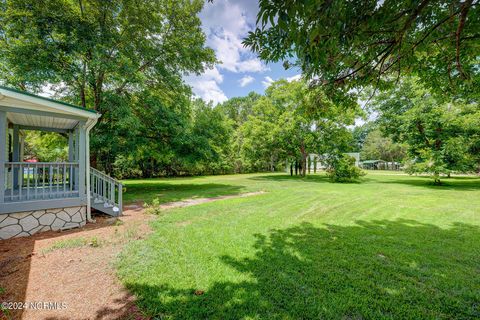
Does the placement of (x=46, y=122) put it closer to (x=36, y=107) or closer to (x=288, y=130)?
(x=36, y=107)

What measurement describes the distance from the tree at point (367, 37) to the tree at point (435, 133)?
10880mm

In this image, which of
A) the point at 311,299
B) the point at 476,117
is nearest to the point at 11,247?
the point at 311,299

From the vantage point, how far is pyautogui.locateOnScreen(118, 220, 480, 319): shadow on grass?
207 cm

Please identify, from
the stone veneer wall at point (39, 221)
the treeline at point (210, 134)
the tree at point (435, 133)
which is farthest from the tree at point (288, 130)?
the stone veneer wall at point (39, 221)

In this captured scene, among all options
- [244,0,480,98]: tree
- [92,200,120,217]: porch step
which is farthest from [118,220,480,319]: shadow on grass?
[92,200,120,217]: porch step

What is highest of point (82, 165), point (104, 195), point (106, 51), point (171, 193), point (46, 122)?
point (106, 51)

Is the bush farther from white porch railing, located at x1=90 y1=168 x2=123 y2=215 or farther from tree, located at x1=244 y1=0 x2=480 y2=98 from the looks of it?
white porch railing, located at x1=90 y1=168 x2=123 y2=215

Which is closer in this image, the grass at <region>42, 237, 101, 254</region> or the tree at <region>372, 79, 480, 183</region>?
the grass at <region>42, 237, 101, 254</region>

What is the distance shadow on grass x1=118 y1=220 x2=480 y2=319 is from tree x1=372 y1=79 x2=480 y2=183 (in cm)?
1112

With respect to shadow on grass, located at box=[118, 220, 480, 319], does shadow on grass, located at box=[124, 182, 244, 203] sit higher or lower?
lower

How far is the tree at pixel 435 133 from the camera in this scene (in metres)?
11.7

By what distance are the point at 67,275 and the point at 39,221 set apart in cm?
271

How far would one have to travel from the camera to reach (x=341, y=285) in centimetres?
250

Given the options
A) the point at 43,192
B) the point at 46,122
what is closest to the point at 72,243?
the point at 43,192
